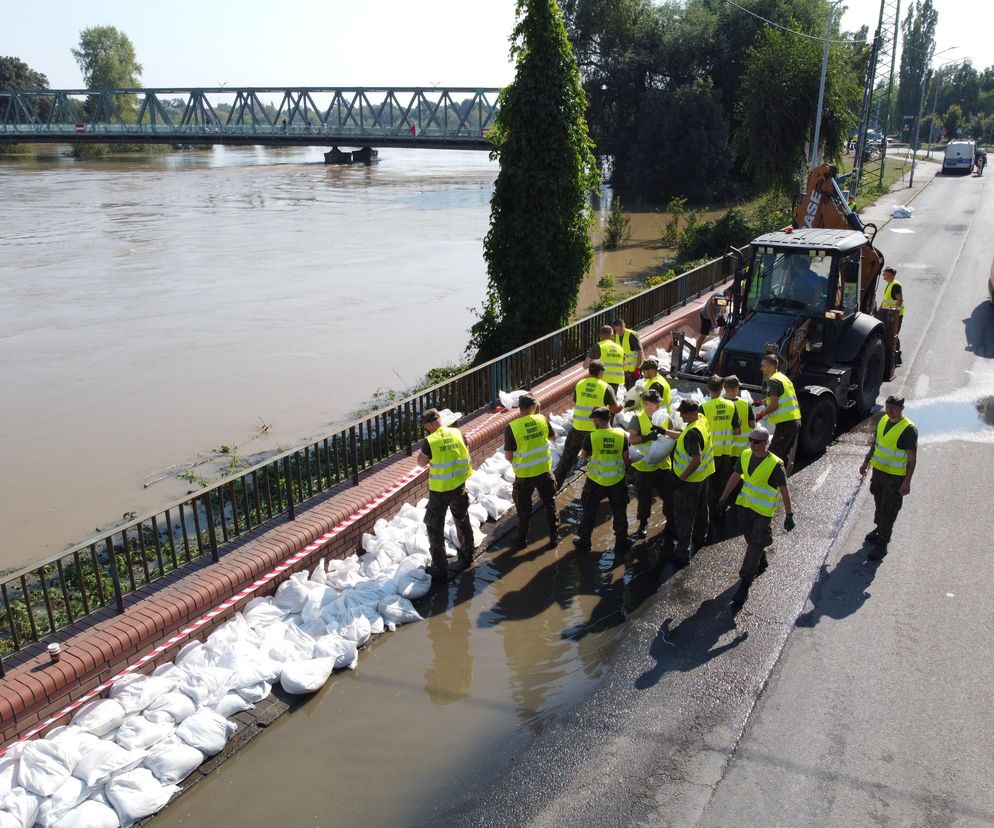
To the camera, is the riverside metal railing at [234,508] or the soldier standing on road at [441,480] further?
the soldier standing on road at [441,480]

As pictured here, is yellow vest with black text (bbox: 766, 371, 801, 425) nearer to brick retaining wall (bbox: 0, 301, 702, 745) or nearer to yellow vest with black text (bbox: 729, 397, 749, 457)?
yellow vest with black text (bbox: 729, 397, 749, 457)

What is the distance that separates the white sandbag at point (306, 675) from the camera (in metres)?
5.93

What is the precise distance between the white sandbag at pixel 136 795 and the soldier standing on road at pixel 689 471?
15.0 ft

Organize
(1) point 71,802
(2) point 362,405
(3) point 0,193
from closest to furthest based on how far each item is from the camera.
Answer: (1) point 71,802
(2) point 362,405
(3) point 0,193

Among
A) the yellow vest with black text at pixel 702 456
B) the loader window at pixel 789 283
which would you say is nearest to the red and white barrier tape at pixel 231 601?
the yellow vest with black text at pixel 702 456

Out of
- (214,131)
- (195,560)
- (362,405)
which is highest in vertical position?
(214,131)

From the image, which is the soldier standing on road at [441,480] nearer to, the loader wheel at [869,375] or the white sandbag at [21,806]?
the white sandbag at [21,806]

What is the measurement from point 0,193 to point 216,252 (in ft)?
106

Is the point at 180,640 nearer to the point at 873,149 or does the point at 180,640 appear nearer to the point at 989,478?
the point at 989,478

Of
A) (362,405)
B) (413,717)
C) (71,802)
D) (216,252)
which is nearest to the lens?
(71,802)

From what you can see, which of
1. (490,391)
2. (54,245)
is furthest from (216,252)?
(490,391)

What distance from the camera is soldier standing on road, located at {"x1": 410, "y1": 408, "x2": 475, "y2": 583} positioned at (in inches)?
285

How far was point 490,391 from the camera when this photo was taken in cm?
1030

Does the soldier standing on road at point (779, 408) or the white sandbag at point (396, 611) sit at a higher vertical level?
the soldier standing on road at point (779, 408)
